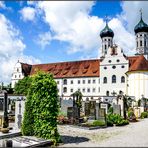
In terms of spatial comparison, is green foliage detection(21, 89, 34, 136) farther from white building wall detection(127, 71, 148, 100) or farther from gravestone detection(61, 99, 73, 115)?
white building wall detection(127, 71, 148, 100)

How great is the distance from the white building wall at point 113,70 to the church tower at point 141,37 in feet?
41.8

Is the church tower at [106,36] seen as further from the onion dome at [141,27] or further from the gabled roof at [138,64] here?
the gabled roof at [138,64]

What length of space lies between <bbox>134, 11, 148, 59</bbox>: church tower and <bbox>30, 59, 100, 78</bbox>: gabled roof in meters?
12.8

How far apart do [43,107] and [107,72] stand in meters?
54.1

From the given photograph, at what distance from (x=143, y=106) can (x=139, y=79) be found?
23573 mm

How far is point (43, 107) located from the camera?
1598cm

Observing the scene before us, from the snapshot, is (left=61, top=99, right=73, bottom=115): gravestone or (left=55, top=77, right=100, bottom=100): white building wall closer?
(left=61, top=99, right=73, bottom=115): gravestone

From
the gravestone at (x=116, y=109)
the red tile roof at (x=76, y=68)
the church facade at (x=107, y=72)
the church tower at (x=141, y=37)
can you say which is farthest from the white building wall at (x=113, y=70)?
the gravestone at (x=116, y=109)

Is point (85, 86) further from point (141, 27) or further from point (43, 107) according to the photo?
point (43, 107)

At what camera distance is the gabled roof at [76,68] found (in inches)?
2886

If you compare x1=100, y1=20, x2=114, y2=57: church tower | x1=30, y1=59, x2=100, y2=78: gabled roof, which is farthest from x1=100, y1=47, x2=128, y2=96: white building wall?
x1=100, y1=20, x2=114, y2=57: church tower

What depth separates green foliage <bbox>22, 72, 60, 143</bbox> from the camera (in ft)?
51.8

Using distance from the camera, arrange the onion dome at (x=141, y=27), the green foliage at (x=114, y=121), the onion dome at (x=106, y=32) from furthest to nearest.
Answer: the onion dome at (x=106, y=32), the onion dome at (x=141, y=27), the green foliage at (x=114, y=121)

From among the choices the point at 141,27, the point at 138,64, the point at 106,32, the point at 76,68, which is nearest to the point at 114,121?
the point at 138,64
